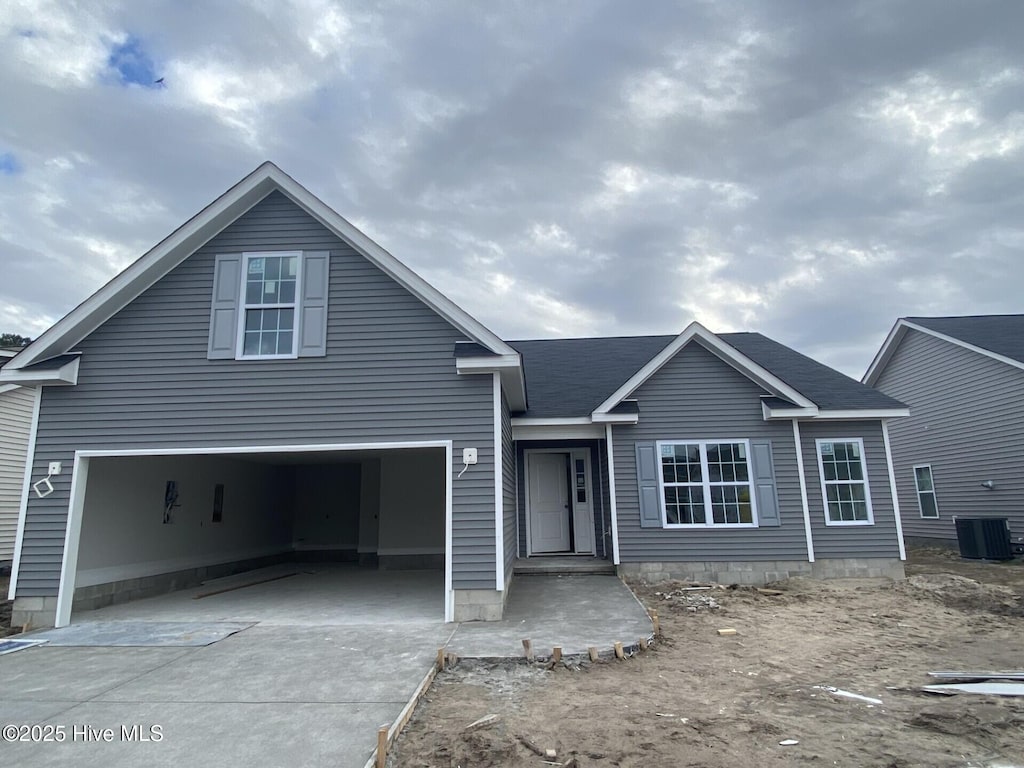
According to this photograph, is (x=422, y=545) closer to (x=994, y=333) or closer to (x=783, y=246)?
(x=783, y=246)

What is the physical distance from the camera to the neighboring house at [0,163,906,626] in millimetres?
7418

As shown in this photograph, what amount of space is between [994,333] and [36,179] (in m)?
24.3

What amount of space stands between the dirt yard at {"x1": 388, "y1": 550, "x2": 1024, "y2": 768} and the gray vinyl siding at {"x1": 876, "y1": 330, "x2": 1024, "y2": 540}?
7.14 meters

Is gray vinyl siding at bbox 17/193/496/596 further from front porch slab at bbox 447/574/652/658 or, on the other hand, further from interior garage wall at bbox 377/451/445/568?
interior garage wall at bbox 377/451/445/568

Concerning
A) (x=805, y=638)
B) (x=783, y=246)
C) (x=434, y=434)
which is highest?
(x=783, y=246)

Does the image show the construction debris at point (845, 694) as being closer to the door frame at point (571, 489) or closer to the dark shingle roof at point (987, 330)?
the door frame at point (571, 489)

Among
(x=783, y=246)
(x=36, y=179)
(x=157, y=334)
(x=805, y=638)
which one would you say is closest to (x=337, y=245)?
(x=157, y=334)

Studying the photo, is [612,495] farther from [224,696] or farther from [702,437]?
[224,696]

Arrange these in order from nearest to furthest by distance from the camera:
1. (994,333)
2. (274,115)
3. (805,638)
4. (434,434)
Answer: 1. (805,638)
2. (434,434)
3. (274,115)
4. (994,333)

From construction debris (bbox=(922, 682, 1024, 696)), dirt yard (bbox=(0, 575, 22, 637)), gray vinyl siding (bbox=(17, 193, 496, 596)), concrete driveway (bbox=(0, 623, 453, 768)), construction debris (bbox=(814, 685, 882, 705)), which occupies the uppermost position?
gray vinyl siding (bbox=(17, 193, 496, 596))

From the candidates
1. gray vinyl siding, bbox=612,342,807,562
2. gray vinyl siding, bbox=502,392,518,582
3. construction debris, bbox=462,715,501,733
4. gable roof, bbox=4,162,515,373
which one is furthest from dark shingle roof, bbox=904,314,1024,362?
construction debris, bbox=462,715,501,733

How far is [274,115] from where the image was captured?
39.1 feet

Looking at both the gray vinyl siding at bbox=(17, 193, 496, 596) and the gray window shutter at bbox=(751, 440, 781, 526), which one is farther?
the gray window shutter at bbox=(751, 440, 781, 526)

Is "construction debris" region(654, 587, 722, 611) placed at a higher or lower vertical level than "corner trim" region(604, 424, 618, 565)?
lower
